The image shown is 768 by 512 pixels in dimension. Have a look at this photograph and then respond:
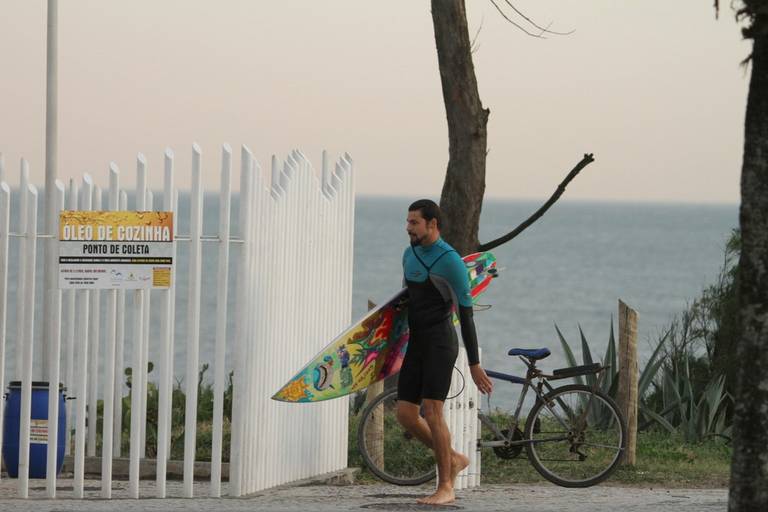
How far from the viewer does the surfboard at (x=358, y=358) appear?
1096 cm

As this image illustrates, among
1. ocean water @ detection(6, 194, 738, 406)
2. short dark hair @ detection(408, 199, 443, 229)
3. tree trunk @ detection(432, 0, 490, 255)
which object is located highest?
tree trunk @ detection(432, 0, 490, 255)

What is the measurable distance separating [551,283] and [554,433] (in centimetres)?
9393

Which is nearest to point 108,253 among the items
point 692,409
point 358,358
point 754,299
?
point 358,358

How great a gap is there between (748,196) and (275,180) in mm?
4938

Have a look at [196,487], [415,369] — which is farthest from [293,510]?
[196,487]

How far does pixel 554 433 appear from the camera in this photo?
1195 centimetres

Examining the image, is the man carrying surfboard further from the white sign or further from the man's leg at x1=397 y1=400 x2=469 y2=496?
the white sign

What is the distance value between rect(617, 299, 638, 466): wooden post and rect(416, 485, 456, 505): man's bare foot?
332 cm

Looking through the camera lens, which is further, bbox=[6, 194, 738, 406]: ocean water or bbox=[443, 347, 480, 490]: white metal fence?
bbox=[6, 194, 738, 406]: ocean water

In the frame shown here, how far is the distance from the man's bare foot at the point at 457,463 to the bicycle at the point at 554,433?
3.35ft

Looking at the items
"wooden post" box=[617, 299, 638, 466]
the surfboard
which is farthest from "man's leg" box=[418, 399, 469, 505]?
"wooden post" box=[617, 299, 638, 466]

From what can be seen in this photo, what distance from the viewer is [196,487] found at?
11.6 metres

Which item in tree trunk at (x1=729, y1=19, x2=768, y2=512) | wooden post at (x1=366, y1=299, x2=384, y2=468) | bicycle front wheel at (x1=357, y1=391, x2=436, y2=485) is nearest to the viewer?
tree trunk at (x1=729, y1=19, x2=768, y2=512)

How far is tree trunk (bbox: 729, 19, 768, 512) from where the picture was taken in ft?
25.6
